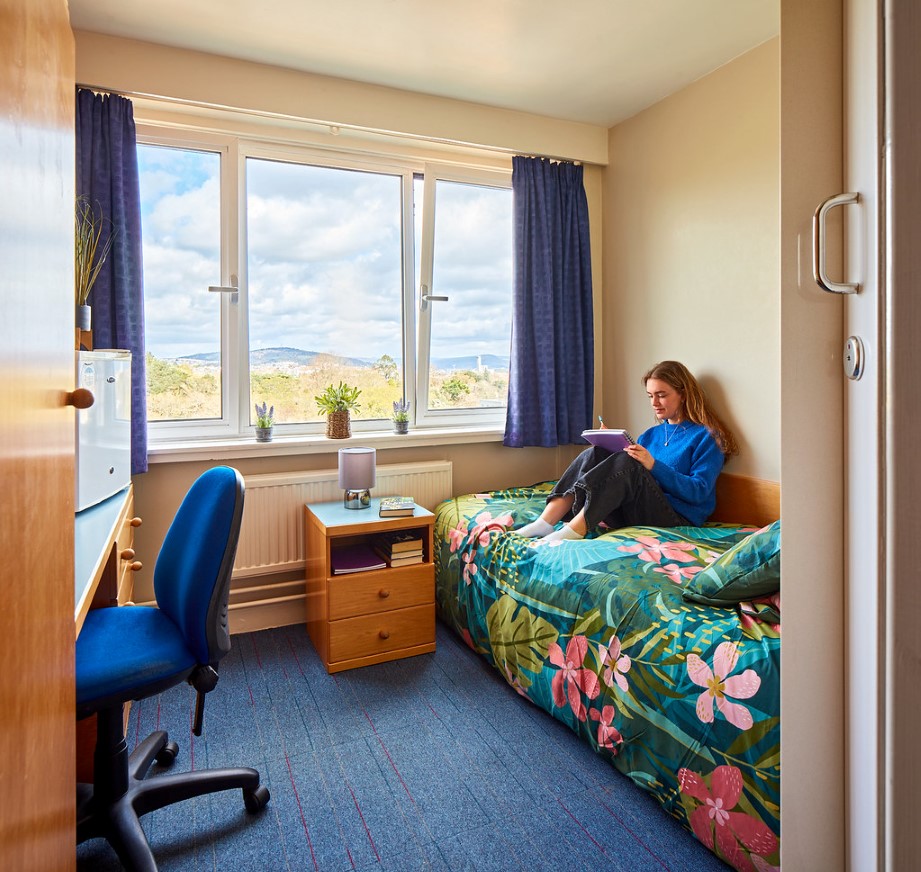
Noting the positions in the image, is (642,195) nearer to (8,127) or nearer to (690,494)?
(690,494)

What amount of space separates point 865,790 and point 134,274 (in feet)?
9.47

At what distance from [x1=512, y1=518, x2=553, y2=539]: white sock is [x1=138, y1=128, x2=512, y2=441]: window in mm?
991

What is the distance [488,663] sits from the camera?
2.64 metres

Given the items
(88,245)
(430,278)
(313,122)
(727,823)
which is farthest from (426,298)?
(727,823)

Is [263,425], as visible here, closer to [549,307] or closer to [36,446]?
[549,307]

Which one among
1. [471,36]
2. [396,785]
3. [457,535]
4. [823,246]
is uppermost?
[471,36]

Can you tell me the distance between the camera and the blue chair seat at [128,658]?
1.46 meters

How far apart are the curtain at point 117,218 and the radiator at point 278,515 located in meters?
0.50

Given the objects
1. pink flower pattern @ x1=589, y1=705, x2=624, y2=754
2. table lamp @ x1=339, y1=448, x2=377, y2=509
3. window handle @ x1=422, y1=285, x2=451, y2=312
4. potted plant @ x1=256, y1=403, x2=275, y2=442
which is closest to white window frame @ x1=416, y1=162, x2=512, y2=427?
window handle @ x1=422, y1=285, x2=451, y2=312

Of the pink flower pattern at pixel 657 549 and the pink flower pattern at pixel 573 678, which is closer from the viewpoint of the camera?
the pink flower pattern at pixel 573 678

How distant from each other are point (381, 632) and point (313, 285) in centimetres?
171

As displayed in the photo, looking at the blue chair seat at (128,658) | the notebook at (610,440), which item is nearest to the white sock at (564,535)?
the notebook at (610,440)

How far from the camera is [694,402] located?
9.80ft

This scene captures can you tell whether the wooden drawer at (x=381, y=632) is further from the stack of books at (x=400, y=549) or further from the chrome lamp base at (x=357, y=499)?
the chrome lamp base at (x=357, y=499)
